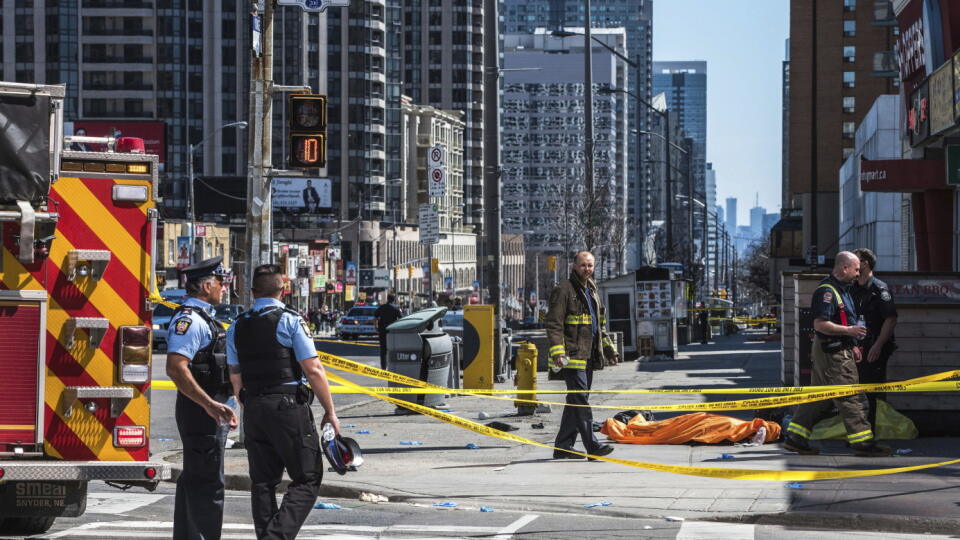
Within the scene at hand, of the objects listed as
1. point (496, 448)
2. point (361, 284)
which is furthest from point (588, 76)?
point (361, 284)

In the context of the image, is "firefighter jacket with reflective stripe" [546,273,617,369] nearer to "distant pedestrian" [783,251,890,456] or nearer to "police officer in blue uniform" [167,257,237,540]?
"distant pedestrian" [783,251,890,456]

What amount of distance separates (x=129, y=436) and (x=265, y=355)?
1241 millimetres

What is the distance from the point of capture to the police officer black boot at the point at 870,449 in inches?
520

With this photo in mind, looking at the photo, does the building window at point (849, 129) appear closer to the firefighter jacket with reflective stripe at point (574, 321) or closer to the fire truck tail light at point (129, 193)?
the firefighter jacket with reflective stripe at point (574, 321)

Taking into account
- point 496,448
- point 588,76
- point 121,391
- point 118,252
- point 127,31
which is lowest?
point 496,448

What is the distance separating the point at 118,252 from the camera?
8.84m

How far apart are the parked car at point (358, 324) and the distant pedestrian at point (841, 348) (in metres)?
51.2

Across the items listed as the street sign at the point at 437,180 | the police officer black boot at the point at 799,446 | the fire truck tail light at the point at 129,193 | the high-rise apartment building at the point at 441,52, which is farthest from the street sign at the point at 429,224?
the high-rise apartment building at the point at 441,52

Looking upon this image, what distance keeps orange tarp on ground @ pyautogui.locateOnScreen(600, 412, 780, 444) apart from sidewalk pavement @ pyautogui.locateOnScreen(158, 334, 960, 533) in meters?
0.16

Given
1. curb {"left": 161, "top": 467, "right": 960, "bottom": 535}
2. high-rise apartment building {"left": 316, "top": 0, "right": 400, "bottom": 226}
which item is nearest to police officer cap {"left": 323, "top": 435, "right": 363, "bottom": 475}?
curb {"left": 161, "top": 467, "right": 960, "bottom": 535}

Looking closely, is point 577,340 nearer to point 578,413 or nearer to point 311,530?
point 578,413

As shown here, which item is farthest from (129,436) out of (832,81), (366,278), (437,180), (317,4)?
(832,81)

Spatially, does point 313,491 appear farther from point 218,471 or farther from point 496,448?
point 496,448

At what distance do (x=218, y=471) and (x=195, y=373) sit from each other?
60cm
